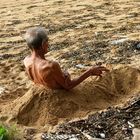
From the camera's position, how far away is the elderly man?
5.70 m

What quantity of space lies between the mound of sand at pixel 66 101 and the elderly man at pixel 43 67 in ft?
0.33

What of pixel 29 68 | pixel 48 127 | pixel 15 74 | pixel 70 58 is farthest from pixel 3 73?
pixel 48 127

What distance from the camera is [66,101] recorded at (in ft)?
19.2

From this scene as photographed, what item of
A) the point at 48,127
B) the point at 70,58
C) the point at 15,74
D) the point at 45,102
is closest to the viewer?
the point at 48,127

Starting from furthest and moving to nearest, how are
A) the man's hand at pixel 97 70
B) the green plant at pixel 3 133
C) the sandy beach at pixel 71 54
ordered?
the man's hand at pixel 97 70 → the sandy beach at pixel 71 54 → the green plant at pixel 3 133

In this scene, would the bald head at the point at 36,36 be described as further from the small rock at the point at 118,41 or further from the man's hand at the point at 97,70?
the small rock at the point at 118,41

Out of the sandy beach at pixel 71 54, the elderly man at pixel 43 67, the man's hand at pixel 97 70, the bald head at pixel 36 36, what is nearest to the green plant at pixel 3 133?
the sandy beach at pixel 71 54

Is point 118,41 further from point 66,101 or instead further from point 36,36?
point 36,36

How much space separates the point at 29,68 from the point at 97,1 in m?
7.14

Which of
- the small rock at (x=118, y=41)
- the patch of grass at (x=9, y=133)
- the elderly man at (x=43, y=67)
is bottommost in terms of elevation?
the small rock at (x=118, y=41)

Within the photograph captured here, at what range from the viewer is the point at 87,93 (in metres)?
6.14

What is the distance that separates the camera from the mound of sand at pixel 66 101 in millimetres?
5730

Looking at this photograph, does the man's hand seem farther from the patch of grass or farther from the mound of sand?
the patch of grass

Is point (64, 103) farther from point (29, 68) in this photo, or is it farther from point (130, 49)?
→ point (130, 49)
